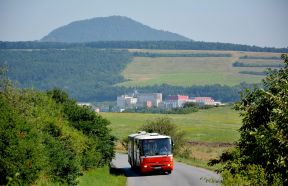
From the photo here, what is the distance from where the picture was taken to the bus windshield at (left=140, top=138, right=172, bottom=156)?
39531mm

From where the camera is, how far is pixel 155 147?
1561 inches

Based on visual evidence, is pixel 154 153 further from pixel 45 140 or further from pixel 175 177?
pixel 45 140

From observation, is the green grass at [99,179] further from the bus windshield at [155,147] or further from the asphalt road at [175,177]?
the bus windshield at [155,147]

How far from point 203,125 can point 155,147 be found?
243ft

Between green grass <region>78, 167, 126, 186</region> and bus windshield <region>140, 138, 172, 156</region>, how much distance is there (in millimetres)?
2116

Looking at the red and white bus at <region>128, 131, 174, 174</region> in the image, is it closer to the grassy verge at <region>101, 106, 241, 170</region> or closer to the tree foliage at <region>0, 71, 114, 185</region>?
the tree foliage at <region>0, 71, 114, 185</region>

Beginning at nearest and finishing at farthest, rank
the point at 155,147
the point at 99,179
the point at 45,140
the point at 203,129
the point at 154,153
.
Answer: the point at 45,140, the point at 99,179, the point at 154,153, the point at 155,147, the point at 203,129

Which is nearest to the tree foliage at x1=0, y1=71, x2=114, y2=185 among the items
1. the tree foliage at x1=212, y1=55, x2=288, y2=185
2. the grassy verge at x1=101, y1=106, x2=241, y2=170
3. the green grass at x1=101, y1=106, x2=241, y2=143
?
the tree foliage at x1=212, y1=55, x2=288, y2=185

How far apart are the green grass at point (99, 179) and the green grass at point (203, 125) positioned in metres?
49.1

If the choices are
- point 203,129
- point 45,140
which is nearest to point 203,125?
point 203,129

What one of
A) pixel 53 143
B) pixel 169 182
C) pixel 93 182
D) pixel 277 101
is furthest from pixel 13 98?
pixel 277 101

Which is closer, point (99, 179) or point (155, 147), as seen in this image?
point (99, 179)

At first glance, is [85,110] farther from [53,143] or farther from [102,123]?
[53,143]

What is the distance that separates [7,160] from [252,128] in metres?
7.16
